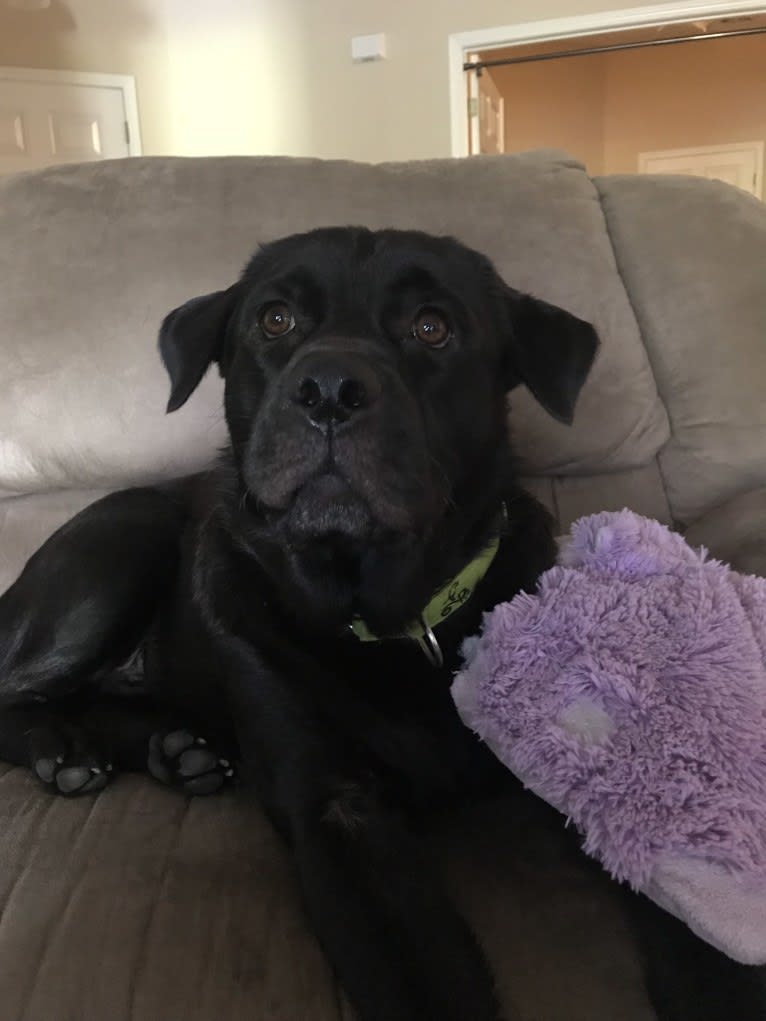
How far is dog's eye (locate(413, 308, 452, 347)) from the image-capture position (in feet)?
3.64

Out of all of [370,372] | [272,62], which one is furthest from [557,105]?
[370,372]

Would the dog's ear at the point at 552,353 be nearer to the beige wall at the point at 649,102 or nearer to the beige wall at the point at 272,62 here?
the beige wall at the point at 272,62

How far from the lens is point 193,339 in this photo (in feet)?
4.06

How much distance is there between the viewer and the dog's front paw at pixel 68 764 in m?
1.10

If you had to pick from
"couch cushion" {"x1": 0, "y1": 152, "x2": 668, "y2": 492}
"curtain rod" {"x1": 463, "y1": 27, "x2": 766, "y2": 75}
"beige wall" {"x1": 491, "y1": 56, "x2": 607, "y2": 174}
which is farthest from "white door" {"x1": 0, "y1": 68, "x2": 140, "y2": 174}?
"couch cushion" {"x1": 0, "y1": 152, "x2": 668, "y2": 492}

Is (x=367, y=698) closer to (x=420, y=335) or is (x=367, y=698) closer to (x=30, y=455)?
(x=420, y=335)

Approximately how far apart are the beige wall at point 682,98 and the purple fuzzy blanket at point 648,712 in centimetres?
697

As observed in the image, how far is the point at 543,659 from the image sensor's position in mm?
926

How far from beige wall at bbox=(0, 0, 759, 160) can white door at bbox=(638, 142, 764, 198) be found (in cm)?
307

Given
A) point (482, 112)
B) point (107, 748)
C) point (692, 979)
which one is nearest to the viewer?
point (692, 979)

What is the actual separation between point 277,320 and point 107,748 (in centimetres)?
66

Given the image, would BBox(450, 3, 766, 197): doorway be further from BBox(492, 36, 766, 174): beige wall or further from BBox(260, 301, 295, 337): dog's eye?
BBox(260, 301, 295, 337): dog's eye

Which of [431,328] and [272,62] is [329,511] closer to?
[431,328]

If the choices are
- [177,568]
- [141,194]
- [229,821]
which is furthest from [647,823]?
[141,194]
